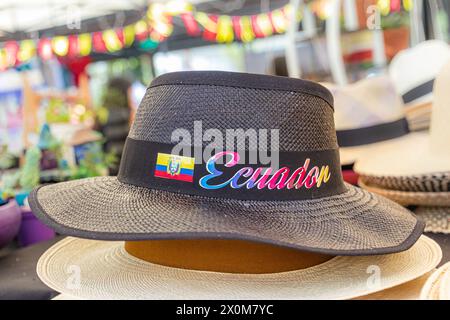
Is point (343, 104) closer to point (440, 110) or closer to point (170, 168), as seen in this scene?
point (440, 110)

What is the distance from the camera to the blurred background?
1135 millimetres

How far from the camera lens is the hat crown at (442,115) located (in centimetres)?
89

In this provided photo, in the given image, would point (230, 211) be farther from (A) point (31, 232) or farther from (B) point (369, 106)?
(B) point (369, 106)

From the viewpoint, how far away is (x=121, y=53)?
6.89m

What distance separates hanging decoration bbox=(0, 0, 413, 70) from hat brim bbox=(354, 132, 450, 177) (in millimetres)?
4470

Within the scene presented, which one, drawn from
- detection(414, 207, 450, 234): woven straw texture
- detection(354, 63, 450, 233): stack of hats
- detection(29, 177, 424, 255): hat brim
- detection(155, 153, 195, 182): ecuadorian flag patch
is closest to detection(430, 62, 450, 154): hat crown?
detection(354, 63, 450, 233): stack of hats

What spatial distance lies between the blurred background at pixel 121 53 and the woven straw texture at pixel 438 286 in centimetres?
66

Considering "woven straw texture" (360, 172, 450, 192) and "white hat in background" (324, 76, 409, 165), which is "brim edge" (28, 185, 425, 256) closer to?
"woven straw texture" (360, 172, 450, 192)

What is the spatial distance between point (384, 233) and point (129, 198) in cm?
36

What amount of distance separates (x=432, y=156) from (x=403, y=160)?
0.22 feet

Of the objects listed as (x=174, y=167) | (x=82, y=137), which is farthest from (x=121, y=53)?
(x=174, y=167)

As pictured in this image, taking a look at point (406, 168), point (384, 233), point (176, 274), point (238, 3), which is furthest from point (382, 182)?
point (238, 3)

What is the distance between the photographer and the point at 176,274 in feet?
2.03

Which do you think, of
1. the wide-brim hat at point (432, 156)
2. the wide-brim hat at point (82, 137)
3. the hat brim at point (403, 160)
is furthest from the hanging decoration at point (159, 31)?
the wide-brim hat at point (432, 156)
